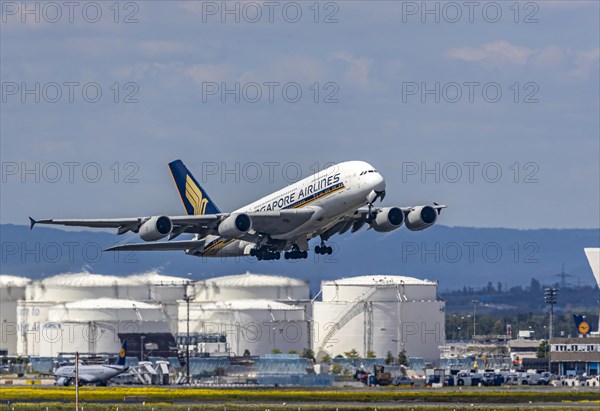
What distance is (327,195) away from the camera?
79.8m

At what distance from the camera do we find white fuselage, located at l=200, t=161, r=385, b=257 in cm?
7856

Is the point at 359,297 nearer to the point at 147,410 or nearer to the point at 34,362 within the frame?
the point at 34,362

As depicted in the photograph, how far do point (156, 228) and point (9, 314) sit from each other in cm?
11233

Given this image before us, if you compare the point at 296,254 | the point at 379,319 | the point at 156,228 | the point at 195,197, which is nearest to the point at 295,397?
the point at 296,254

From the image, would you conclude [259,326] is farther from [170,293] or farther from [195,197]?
[195,197]

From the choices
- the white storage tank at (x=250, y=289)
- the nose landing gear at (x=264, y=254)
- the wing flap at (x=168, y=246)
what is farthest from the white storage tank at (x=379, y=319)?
the nose landing gear at (x=264, y=254)

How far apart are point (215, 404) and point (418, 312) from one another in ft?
282

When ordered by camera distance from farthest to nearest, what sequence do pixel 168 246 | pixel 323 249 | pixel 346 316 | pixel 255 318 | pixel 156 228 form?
pixel 255 318, pixel 346 316, pixel 168 246, pixel 323 249, pixel 156 228

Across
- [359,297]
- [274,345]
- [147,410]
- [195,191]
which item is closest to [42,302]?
[274,345]

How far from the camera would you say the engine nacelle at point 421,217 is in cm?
8500

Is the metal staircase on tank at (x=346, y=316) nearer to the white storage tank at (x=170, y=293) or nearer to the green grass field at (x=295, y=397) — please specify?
the white storage tank at (x=170, y=293)

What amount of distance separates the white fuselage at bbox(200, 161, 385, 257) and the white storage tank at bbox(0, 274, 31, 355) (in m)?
Answer: 104

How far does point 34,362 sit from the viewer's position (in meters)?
158

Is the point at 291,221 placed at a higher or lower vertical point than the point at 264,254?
higher
